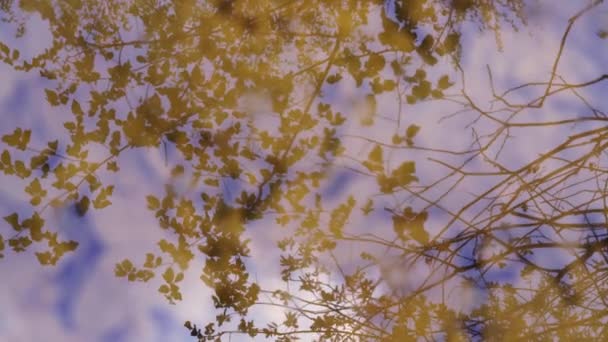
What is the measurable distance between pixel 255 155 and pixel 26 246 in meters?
2.35

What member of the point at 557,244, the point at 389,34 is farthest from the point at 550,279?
the point at 389,34

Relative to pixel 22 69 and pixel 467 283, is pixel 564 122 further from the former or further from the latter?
pixel 22 69

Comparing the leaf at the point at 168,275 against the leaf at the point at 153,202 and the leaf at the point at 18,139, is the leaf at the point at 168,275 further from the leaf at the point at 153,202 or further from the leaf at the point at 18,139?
the leaf at the point at 18,139

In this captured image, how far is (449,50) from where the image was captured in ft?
14.7

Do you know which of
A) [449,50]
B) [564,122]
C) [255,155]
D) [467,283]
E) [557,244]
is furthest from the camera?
[255,155]

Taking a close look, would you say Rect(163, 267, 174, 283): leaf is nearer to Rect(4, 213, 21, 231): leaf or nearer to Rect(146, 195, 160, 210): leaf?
Rect(146, 195, 160, 210): leaf

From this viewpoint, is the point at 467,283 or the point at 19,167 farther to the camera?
the point at 19,167

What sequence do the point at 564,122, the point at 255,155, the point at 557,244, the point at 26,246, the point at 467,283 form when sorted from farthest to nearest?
the point at 255,155 → the point at 26,246 → the point at 467,283 → the point at 557,244 → the point at 564,122

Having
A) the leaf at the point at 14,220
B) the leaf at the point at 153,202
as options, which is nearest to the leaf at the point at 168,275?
the leaf at the point at 153,202

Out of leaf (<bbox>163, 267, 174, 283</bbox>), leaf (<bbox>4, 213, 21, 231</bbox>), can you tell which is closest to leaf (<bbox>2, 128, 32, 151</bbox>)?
leaf (<bbox>4, 213, 21, 231</bbox>)

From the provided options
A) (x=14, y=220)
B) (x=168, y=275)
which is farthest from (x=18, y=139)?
(x=168, y=275)

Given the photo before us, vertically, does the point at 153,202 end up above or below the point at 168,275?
above

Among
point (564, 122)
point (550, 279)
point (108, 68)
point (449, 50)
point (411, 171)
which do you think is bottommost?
point (550, 279)

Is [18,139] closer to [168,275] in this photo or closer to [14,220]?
[14,220]
